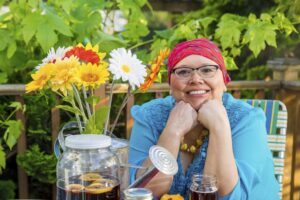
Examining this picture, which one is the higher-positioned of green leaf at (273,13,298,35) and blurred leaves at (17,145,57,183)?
green leaf at (273,13,298,35)

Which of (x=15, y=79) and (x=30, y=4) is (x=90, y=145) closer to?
(x=30, y=4)

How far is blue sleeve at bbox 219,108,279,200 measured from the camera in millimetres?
1371

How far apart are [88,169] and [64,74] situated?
9.2 inches

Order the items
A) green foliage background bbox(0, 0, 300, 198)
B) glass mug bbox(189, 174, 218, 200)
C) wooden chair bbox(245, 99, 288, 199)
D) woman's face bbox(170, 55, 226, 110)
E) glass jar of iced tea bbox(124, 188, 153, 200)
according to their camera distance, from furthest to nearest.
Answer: green foliage background bbox(0, 0, 300, 198)
wooden chair bbox(245, 99, 288, 199)
woman's face bbox(170, 55, 226, 110)
glass mug bbox(189, 174, 218, 200)
glass jar of iced tea bbox(124, 188, 153, 200)

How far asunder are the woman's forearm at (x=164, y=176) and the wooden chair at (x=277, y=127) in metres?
0.80

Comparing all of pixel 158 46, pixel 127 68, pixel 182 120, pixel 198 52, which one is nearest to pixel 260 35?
pixel 158 46

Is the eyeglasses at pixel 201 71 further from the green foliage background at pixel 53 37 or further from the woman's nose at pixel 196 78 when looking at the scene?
the green foliage background at pixel 53 37

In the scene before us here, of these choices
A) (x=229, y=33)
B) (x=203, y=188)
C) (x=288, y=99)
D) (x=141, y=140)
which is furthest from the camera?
(x=288, y=99)

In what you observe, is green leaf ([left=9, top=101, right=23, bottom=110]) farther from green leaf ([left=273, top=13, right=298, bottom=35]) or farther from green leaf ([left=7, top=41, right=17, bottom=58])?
green leaf ([left=273, top=13, right=298, bottom=35])

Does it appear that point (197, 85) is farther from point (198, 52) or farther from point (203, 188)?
point (203, 188)

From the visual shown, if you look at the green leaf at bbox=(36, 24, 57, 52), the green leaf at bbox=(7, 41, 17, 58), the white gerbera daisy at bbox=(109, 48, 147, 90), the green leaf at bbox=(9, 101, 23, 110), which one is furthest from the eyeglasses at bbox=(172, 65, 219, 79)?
the green leaf at bbox=(7, 41, 17, 58)

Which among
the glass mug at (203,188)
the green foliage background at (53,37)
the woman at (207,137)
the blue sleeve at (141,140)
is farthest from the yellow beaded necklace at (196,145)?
the green foliage background at (53,37)

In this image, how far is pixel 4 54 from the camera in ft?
7.48

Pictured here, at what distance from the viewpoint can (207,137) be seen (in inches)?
57.2
